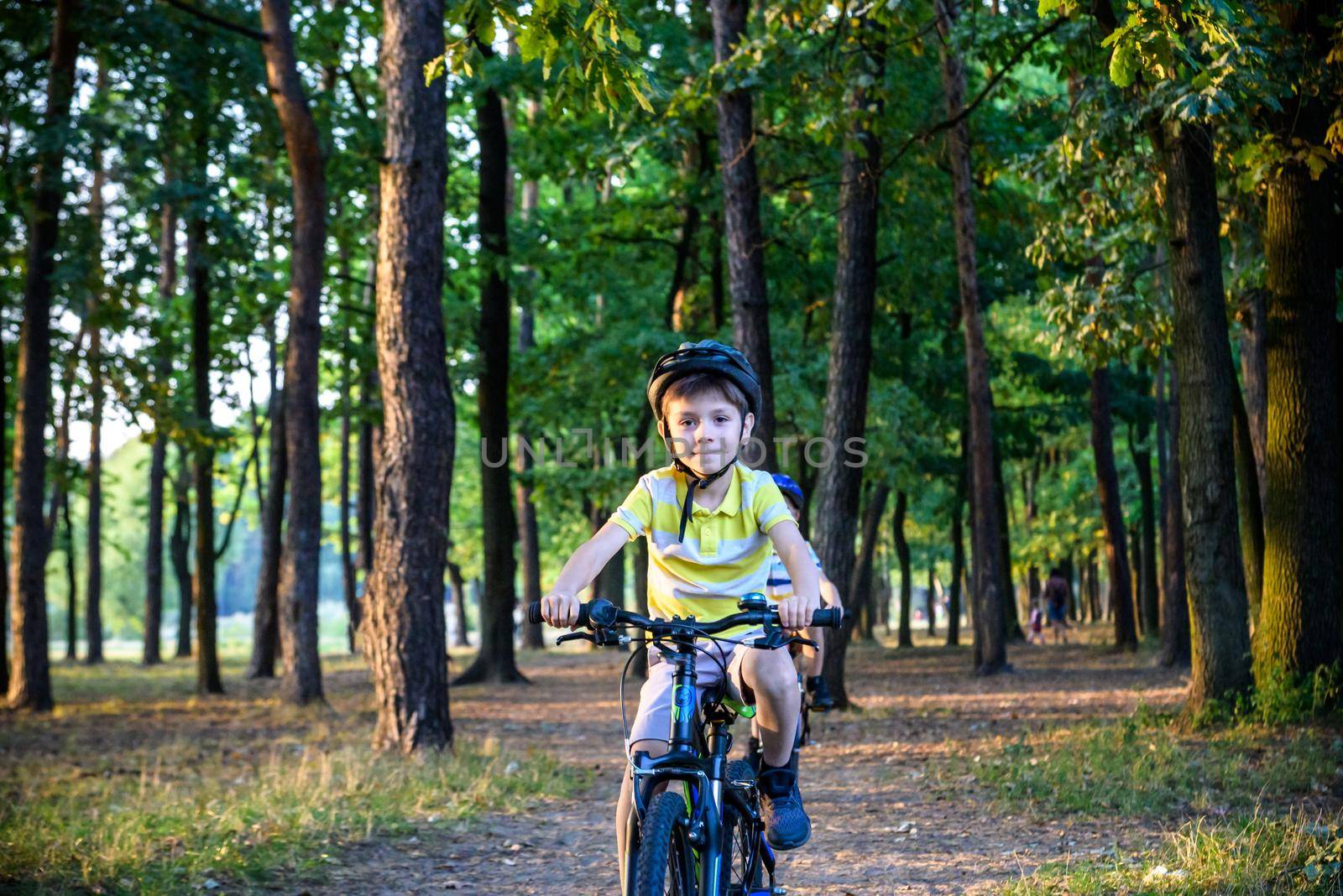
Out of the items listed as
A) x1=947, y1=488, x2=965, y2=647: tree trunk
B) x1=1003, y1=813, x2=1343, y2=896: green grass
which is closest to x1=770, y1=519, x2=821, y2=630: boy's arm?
x1=1003, y1=813, x2=1343, y2=896: green grass

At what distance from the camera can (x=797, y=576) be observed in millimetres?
4309

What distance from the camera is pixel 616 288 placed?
77.3 ft

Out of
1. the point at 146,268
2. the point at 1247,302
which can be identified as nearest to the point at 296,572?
the point at 146,268

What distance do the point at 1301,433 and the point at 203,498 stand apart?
1520 centimetres

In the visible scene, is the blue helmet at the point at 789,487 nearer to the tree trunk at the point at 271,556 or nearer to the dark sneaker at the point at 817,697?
the dark sneaker at the point at 817,697

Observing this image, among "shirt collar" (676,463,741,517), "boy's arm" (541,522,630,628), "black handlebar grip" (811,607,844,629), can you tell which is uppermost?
"shirt collar" (676,463,741,517)

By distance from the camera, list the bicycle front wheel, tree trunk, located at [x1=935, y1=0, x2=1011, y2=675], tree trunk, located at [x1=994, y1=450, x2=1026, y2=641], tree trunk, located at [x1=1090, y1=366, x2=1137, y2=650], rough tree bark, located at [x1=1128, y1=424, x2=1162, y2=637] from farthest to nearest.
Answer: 1. rough tree bark, located at [x1=1128, y1=424, x2=1162, y2=637]
2. tree trunk, located at [x1=994, y1=450, x2=1026, y2=641]
3. tree trunk, located at [x1=1090, y1=366, x2=1137, y2=650]
4. tree trunk, located at [x1=935, y1=0, x2=1011, y2=675]
5. the bicycle front wheel

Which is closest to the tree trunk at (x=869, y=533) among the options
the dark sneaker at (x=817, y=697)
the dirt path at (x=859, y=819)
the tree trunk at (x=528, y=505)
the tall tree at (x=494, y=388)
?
the tree trunk at (x=528, y=505)

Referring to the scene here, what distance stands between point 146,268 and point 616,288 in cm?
787

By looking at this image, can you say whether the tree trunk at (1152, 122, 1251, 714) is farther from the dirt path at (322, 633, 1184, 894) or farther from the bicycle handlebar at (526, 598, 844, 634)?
the bicycle handlebar at (526, 598, 844, 634)

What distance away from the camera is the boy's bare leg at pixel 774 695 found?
4.34m

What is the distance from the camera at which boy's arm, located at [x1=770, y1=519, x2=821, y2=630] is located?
393cm

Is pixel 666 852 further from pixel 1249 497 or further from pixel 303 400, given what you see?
pixel 303 400

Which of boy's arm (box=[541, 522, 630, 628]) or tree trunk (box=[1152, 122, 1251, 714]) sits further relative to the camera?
tree trunk (box=[1152, 122, 1251, 714])
